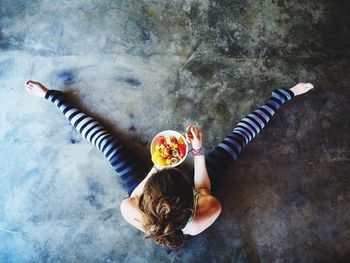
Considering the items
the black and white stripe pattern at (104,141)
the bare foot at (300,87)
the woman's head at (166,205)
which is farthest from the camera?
the bare foot at (300,87)

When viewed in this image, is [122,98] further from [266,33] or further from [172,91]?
[266,33]

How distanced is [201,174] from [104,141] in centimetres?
95

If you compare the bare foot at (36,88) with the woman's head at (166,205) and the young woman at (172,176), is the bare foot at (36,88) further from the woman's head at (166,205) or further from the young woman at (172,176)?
the woman's head at (166,205)

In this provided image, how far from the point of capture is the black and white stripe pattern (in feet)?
8.59

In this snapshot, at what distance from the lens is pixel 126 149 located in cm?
277

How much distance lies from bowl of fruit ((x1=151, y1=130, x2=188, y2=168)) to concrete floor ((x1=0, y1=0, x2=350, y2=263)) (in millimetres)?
534

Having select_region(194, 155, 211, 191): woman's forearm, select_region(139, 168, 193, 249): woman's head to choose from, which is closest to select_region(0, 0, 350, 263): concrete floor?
select_region(194, 155, 211, 191): woman's forearm

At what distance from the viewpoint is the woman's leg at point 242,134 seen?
2.62 meters

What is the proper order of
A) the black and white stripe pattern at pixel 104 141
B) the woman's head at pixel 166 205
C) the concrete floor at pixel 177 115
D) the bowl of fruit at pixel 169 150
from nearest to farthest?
the woman's head at pixel 166 205 < the bowl of fruit at pixel 169 150 < the black and white stripe pattern at pixel 104 141 < the concrete floor at pixel 177 115

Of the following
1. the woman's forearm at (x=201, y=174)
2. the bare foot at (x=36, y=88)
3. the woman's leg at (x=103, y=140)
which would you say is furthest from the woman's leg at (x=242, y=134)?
the bare foot at (x=36, y=88)

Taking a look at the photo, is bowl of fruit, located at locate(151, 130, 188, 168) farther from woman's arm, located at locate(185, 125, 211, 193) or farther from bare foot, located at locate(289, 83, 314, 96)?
bare foot, located at locate(289, 83, 314, 96)

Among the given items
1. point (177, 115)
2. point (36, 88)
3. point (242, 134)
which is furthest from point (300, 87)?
point (36, 88)

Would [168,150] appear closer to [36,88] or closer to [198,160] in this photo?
[198,160]

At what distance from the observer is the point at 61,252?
9.09 feet
